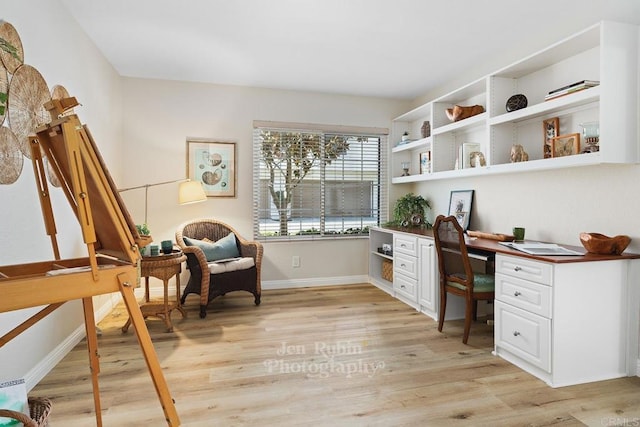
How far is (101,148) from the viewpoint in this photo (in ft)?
11.7

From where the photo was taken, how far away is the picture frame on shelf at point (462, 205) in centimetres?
394

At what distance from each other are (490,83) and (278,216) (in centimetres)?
275

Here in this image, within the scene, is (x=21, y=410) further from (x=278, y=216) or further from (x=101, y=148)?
(x=278, y=216)

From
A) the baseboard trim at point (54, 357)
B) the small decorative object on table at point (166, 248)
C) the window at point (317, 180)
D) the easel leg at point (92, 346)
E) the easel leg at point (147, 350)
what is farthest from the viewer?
the window at point (317, 180)

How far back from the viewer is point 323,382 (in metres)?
2.32

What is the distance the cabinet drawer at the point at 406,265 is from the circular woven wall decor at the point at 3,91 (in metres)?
3.32

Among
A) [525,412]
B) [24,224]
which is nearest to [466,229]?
[525,412]

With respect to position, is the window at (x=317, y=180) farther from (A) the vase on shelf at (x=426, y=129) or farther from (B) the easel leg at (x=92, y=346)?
(B) the easel leg at (x=92, y=346)

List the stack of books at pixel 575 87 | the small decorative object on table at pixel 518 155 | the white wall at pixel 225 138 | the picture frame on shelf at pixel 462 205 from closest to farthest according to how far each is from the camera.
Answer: the stack of books at pixel 575 87 < the small decorative object on table at pixel 518 155 < the picture frame on shelf at pixel 462 205 < the white wall at pixel 225 138

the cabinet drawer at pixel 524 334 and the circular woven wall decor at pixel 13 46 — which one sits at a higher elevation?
the circular woven wall decor at pixel 13 46

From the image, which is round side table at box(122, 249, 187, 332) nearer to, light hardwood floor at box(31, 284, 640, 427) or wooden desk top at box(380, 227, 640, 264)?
light hardwood floor at box(31, 284, 640, 427)

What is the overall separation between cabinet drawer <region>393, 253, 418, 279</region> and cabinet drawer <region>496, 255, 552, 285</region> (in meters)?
1.14

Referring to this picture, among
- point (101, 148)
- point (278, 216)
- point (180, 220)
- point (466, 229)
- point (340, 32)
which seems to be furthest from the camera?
point (278, 216)

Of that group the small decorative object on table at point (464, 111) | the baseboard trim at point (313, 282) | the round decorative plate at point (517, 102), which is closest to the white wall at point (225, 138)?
the baseboard trim at point (313, 282)
